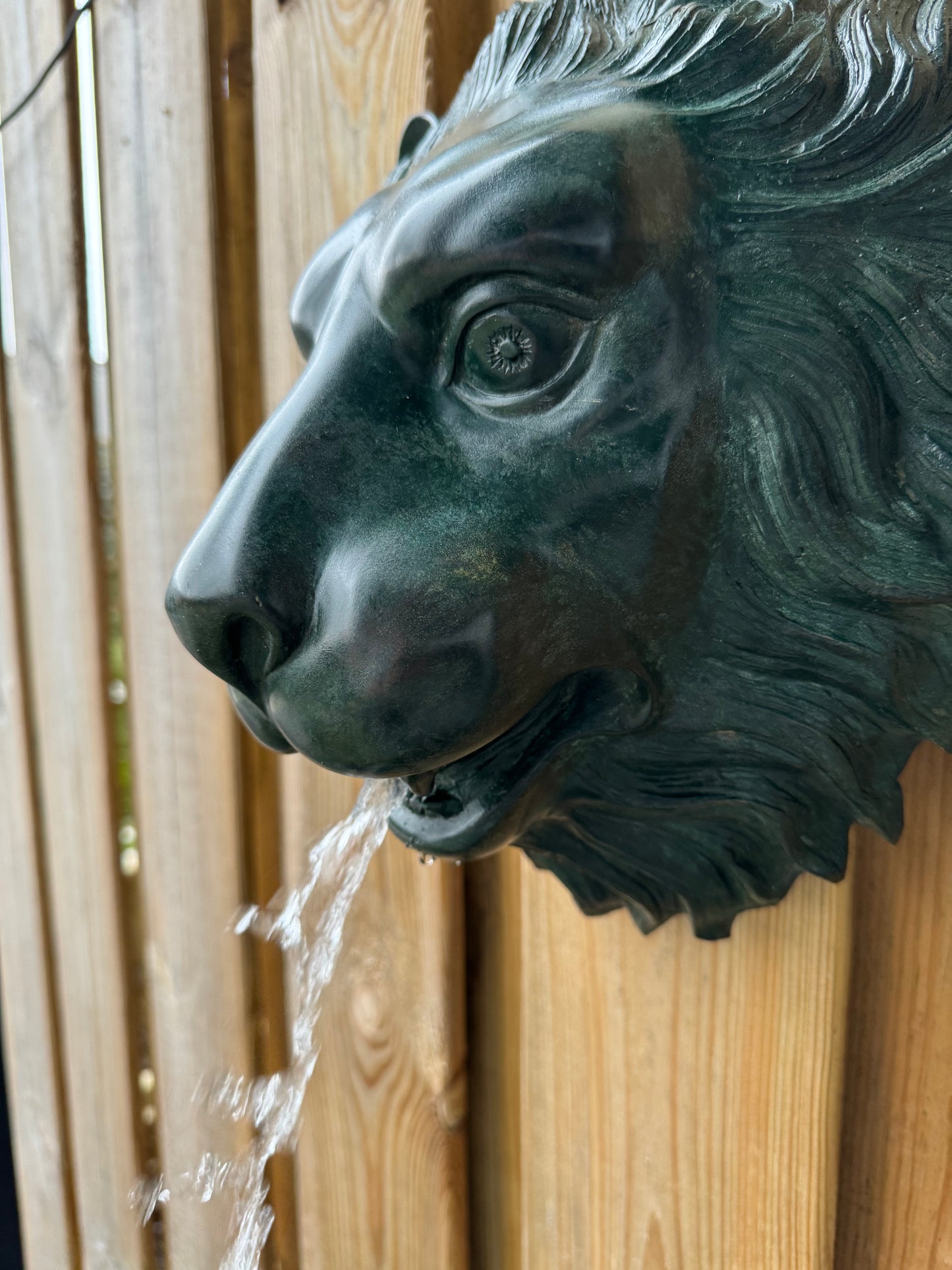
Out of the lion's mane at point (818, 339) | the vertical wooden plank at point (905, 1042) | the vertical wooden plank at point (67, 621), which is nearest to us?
the lion's mane at point (818, 339)

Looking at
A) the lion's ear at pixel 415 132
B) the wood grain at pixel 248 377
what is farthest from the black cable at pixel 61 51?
the lion's ear at pixel 415 132

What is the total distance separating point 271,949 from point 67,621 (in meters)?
0.36

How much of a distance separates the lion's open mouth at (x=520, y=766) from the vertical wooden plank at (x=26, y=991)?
28.1 inches

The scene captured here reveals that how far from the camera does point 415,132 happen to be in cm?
45

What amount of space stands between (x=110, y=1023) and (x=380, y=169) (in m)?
0.81

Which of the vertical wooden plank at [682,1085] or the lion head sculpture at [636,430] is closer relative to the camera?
the lion head sculpture at [636,430]

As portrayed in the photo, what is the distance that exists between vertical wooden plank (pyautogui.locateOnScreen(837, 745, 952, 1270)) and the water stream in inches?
12.1

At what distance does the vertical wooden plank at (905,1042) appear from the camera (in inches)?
17.3

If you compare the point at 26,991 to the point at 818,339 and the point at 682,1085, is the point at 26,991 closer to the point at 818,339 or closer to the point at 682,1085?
the point at 682,1085

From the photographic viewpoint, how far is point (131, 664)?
2.86 feet

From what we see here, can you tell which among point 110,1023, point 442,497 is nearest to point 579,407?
point 442,497

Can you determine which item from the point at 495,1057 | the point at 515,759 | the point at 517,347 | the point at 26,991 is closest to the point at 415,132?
the point at 517,347

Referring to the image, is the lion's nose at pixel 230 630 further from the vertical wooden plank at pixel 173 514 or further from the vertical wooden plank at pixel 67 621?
the vertical wooden plank at pixel 67 621

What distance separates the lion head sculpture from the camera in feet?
1.06
